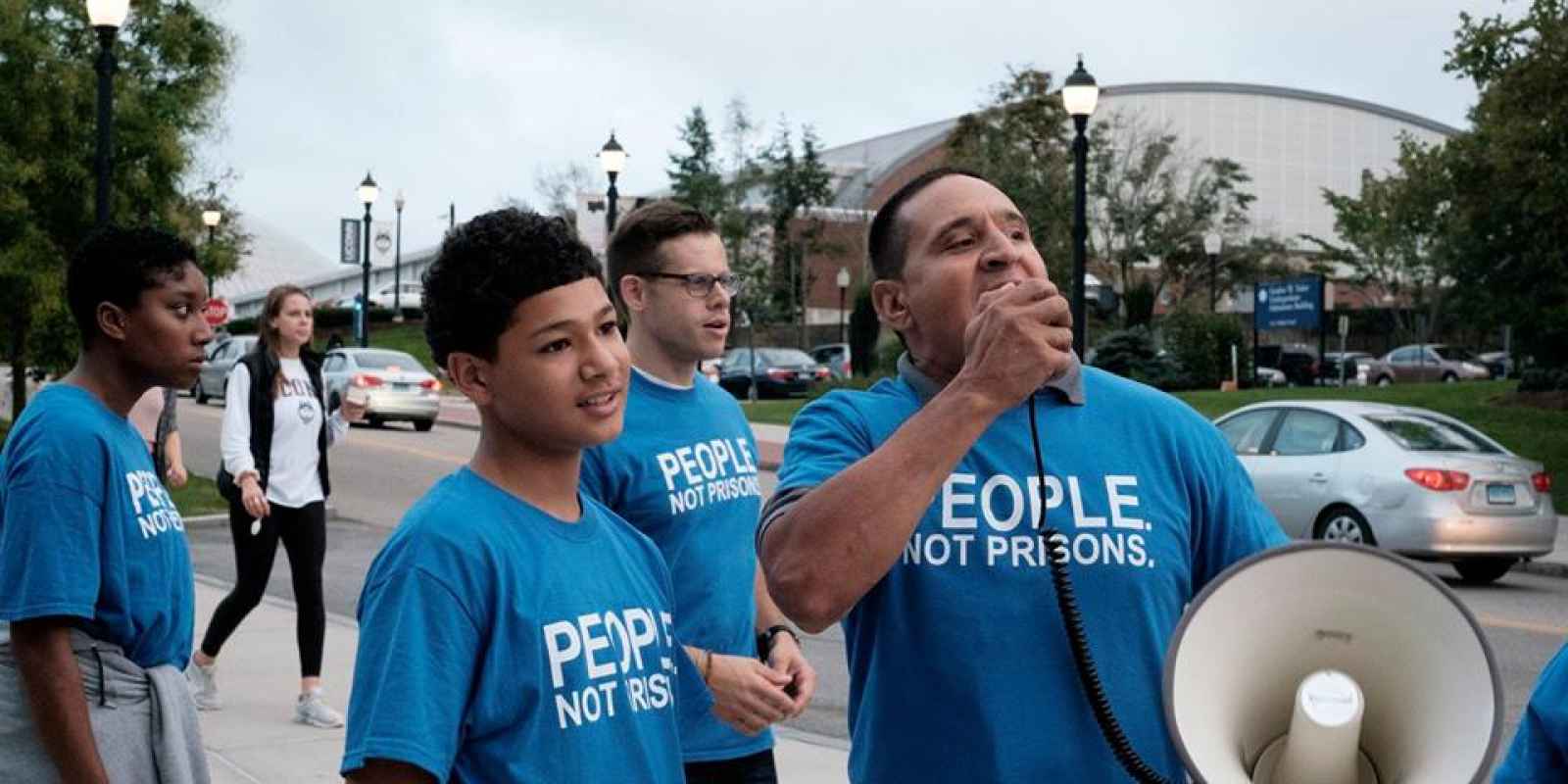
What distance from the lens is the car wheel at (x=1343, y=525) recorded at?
15.1m

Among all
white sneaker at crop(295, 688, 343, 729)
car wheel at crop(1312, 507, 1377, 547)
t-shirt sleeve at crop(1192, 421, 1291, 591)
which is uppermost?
t-shirt sleeve at crop(1192, 421, 1291, 591)

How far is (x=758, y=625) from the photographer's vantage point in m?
4.21

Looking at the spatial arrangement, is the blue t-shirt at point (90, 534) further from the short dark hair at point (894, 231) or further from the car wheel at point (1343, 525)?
the car wheel at point (1343, 525)

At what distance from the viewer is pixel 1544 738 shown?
2.14m

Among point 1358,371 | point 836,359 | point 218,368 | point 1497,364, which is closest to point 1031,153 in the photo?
point 836,359

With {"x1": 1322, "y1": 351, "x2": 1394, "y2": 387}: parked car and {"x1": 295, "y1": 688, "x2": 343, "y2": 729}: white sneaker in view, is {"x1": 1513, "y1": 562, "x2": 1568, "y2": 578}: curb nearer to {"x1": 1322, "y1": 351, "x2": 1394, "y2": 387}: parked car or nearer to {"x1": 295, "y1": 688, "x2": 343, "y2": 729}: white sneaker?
{"x1": 295, "y1": 688, "x2": 343, "y2": 729}: white sneaker

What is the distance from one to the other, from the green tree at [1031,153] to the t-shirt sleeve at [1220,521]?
43.6 metres

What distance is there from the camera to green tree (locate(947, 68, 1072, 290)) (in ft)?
156

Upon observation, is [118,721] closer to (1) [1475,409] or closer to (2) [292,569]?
(2) [292,569]

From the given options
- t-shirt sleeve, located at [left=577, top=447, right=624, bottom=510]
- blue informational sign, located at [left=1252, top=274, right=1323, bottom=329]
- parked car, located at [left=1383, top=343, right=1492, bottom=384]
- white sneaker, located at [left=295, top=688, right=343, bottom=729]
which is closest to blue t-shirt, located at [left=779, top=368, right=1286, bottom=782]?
t-shirt sleeve, located at [left=577, top=447, right=624, bottom=510]

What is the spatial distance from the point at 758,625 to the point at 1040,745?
5.85 feet

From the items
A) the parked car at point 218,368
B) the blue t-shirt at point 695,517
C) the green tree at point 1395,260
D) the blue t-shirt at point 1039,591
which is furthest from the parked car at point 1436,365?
the blue t-shirt at point 1039,591

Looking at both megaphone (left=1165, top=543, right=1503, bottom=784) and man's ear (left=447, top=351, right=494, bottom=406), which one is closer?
megaphone (left=1165, top=543, right=1503, bottom=784)

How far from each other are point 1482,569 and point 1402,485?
111 centimetres
